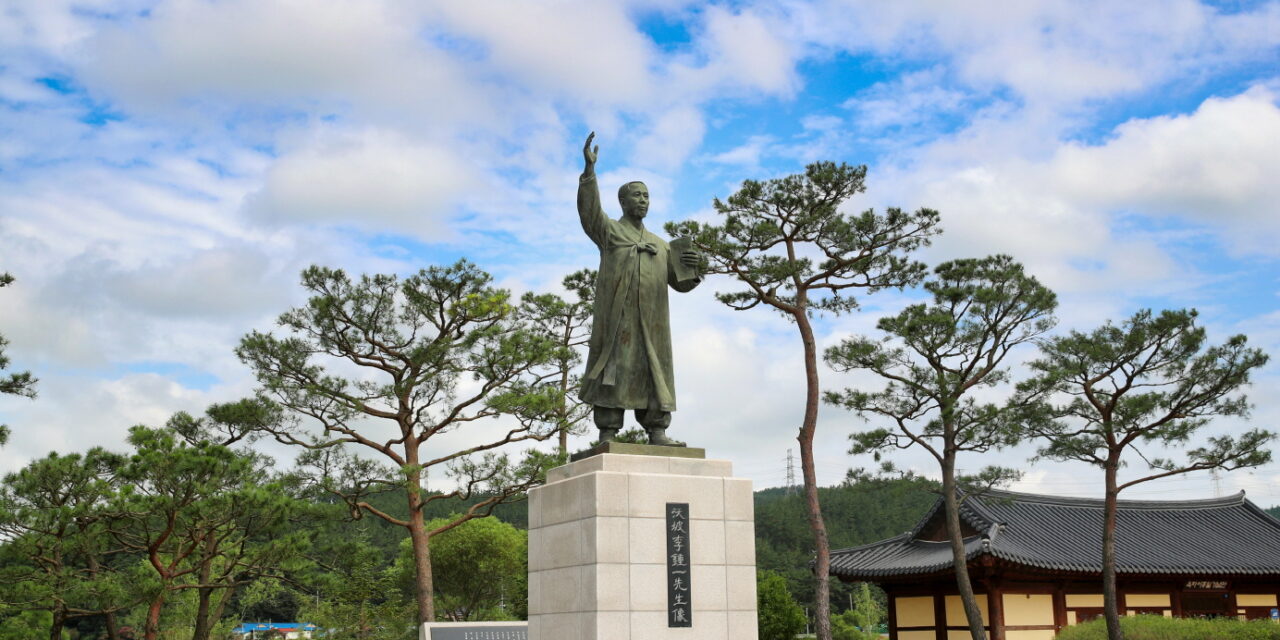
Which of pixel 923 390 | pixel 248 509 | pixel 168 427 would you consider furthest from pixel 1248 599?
pixel 168 427

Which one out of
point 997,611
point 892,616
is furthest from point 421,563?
point 997,611

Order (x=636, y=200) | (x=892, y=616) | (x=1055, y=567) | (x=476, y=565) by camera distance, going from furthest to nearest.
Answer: (x=476, y=565)
(x=892, y=616)
(x=1055, y=567)
(x=636, y=200)

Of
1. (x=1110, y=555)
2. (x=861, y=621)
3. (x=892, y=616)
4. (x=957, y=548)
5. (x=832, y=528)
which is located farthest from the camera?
(x=832, y=528)

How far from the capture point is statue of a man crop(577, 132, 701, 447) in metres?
7.30

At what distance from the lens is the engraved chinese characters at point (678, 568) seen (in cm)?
648

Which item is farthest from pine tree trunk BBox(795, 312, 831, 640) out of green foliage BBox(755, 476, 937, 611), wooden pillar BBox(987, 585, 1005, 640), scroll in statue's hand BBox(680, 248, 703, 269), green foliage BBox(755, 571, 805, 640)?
green foliage BBox(755, 476, 937, 611)

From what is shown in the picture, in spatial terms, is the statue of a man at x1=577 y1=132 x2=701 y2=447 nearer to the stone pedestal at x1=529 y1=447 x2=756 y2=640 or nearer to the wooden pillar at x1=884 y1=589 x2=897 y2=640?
the stone pedestal at x1=529 y1=447 x2=756 y2=640

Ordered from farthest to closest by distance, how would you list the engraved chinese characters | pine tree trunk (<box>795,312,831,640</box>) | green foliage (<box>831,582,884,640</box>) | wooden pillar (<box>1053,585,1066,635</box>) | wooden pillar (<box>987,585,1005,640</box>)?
green foliage (<box>831,582,884,640</box>) < wooden pillar (<box>1053,585,1066,635</box>) < wooden pillar (<box>987,585,1005,640</box>) < pine tree trunk (<box>795,312,831,640</box>) < the engraved chinese characters

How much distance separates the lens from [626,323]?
24.2 ft

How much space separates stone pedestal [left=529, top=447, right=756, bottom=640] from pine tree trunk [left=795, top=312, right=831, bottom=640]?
10.1m

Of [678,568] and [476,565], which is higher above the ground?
[678,568]

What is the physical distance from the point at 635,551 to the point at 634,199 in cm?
264

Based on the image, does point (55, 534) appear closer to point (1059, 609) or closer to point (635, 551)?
point (635, 551)

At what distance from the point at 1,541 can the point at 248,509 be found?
12.0 ft
